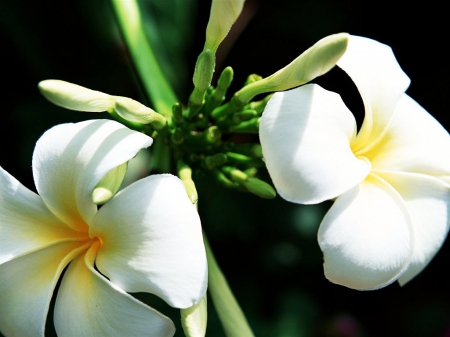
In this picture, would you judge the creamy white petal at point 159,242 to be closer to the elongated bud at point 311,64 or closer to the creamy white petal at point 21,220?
the creamy white petal at point 21,220

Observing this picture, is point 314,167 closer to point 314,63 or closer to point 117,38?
point 314,63

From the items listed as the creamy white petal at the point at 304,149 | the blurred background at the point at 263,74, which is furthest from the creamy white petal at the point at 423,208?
the blurred background at the point at 263,74

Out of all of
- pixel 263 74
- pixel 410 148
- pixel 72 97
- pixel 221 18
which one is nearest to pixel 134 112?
pixel 72 97

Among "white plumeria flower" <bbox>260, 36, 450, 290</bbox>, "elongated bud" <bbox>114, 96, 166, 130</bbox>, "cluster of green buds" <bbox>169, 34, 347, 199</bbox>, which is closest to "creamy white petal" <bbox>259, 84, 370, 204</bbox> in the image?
"white plumeria flower" <bbox>260, 36, 450, 290</bbox>

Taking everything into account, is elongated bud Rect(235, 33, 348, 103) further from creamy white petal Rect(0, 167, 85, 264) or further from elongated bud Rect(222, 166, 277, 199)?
creamy white petal Rect(0, 167, 85, 264)

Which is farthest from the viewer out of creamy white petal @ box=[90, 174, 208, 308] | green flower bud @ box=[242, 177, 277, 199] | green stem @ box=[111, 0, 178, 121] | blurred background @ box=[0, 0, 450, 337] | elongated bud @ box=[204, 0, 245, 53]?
blurred background @ box=[0, 0, 450, 337]

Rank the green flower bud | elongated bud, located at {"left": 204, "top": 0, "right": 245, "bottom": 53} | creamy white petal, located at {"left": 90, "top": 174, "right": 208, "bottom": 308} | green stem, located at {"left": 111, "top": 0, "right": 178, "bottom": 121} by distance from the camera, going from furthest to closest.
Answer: green stem, located at {"left": 111, "top": 0, "right": 178, "bottom": 121} < the green flower bud < elongated bud, located at {"left": 204, "top": 0, "right": 245, "bottom": 53} < creamy white petal, located at {"left": 90, "top": 174, "right": 208, "bottom": 308}

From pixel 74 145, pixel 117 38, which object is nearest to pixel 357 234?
pixel 74 145
